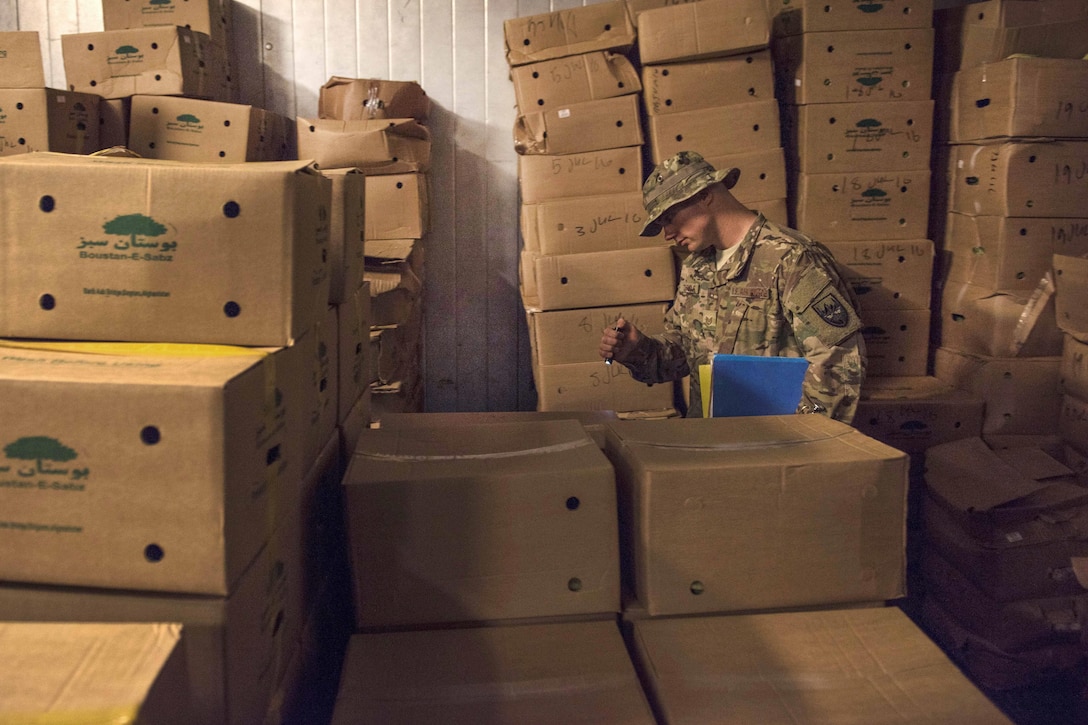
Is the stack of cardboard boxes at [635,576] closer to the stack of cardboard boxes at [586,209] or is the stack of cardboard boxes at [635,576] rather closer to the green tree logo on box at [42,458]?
the green tree logo on box at [42,458]

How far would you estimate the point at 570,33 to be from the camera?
113 inches

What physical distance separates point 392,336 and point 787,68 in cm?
168

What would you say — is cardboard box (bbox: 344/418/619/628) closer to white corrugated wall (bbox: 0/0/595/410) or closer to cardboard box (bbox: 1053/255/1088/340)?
cardboard box (bbox: 1053/255/1088/340)

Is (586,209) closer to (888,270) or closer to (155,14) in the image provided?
(888,270)

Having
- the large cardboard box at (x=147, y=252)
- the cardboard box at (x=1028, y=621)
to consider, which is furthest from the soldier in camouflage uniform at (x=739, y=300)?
the large cardboard box at (x=147, y=252)

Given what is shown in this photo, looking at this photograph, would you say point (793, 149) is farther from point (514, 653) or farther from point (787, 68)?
point (514, 653)

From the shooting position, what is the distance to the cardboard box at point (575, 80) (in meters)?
2.83

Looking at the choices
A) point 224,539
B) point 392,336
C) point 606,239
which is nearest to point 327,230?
point 224,539

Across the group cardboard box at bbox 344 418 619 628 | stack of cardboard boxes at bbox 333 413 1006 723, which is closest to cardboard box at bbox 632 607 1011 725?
stack of cardboard boxes at bbox 333 413 1006 723

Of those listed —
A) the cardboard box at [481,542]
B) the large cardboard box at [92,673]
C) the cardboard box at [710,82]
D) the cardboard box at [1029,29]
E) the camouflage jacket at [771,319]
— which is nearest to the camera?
the large cardboard box at [92,673]

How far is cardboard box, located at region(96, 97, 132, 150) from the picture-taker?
275 cm

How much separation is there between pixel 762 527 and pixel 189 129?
2.55 metres

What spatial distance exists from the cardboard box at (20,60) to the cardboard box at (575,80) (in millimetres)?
1598

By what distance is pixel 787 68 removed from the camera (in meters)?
2.84
